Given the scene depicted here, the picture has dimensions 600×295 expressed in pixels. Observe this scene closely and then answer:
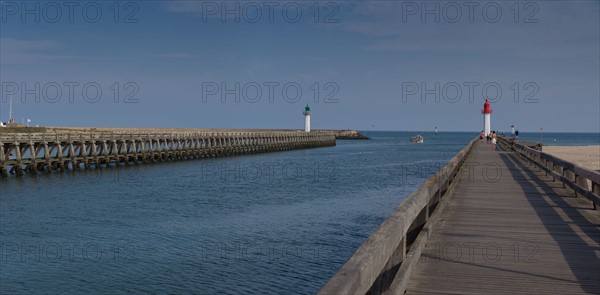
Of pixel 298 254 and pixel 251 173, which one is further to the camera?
pixel 251 173

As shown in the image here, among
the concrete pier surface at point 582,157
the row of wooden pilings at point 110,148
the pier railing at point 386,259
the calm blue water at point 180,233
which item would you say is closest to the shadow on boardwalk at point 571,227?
the pier railing at point 386,259

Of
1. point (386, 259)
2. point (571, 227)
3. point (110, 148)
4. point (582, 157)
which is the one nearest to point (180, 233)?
point (571, 227)

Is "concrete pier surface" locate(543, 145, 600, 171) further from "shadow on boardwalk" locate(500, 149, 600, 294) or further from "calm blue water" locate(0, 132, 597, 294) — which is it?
"shadow on boardwalk" locate(500, 149, 600, 294)

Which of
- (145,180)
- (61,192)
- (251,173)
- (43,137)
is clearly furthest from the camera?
(251,173)

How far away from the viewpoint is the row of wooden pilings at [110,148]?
33594 millimetres

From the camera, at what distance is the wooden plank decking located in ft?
19.0

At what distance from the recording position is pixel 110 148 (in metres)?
46.8

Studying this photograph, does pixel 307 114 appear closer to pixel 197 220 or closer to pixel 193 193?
pixel 193 193

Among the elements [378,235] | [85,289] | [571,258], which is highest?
[378,235]

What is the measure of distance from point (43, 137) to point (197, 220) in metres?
21.3

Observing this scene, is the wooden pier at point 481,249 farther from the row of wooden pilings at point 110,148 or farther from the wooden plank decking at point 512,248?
the row of wooden pilings at point 110,148

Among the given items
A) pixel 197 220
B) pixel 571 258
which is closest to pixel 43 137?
pixel 197 220

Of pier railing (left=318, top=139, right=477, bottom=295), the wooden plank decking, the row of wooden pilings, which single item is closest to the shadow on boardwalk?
the wooden plank decking

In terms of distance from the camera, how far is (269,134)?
3073 inches
